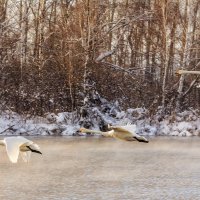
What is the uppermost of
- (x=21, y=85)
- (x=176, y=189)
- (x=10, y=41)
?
(x=10, y=41)

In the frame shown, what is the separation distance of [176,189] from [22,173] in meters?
Answer: 3.48

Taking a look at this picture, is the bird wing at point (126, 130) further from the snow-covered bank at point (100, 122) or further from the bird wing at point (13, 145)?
the snow-covered bank at point (100, 122)

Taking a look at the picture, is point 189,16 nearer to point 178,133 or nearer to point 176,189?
point 178,133

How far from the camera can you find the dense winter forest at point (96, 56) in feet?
87.2

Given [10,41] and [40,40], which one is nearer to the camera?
[10,41]

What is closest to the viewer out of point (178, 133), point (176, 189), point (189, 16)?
point (176, 189)

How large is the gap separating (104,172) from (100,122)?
1161 cm

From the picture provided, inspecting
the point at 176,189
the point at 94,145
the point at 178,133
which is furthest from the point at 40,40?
the point at 176,189

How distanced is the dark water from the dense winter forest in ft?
21.6

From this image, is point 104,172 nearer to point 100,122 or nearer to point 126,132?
point 126,132

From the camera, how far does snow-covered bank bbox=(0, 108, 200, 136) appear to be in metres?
23.8

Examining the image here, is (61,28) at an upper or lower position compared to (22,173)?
upper

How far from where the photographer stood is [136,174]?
1375 centimetres

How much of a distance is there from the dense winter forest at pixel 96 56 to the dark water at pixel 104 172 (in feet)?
21.6
